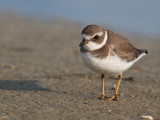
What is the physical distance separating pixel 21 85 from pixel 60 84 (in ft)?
2.43

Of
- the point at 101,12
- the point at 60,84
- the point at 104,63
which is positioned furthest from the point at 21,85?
the point at 101,12

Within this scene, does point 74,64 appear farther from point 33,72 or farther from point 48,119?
point 48,119

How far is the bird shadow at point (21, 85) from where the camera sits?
575cm

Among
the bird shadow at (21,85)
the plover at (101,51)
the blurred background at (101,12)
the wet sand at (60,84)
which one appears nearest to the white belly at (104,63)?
the plover at (101,51)

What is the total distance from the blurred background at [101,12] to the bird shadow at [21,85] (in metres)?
10.1

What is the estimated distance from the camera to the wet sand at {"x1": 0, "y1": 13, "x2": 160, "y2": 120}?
4.31 meters

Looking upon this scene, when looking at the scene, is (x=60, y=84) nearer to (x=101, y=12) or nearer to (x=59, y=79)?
(x=59, y=79)

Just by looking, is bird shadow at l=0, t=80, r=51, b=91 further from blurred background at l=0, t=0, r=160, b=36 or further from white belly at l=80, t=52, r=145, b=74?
blurred background at l=0, t=0, r=160, b=36

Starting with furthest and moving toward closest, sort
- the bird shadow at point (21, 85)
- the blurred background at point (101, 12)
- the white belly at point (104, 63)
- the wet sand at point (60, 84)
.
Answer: the blurred background at point (101, 12), the bird shadow at point (21, 85), the white belly at point (104, 63), the wet sand at point (60, 84)

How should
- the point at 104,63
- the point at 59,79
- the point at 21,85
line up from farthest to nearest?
the point at 59,79, the point at 21,85, the point at 104,63

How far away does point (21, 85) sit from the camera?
5996 mm

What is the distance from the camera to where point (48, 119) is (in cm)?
396

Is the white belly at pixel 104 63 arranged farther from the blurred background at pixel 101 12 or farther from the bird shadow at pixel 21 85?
the blurred background at pixel 101 12

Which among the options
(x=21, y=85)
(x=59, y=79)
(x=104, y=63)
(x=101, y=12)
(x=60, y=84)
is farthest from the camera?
(x=101, y=12)
